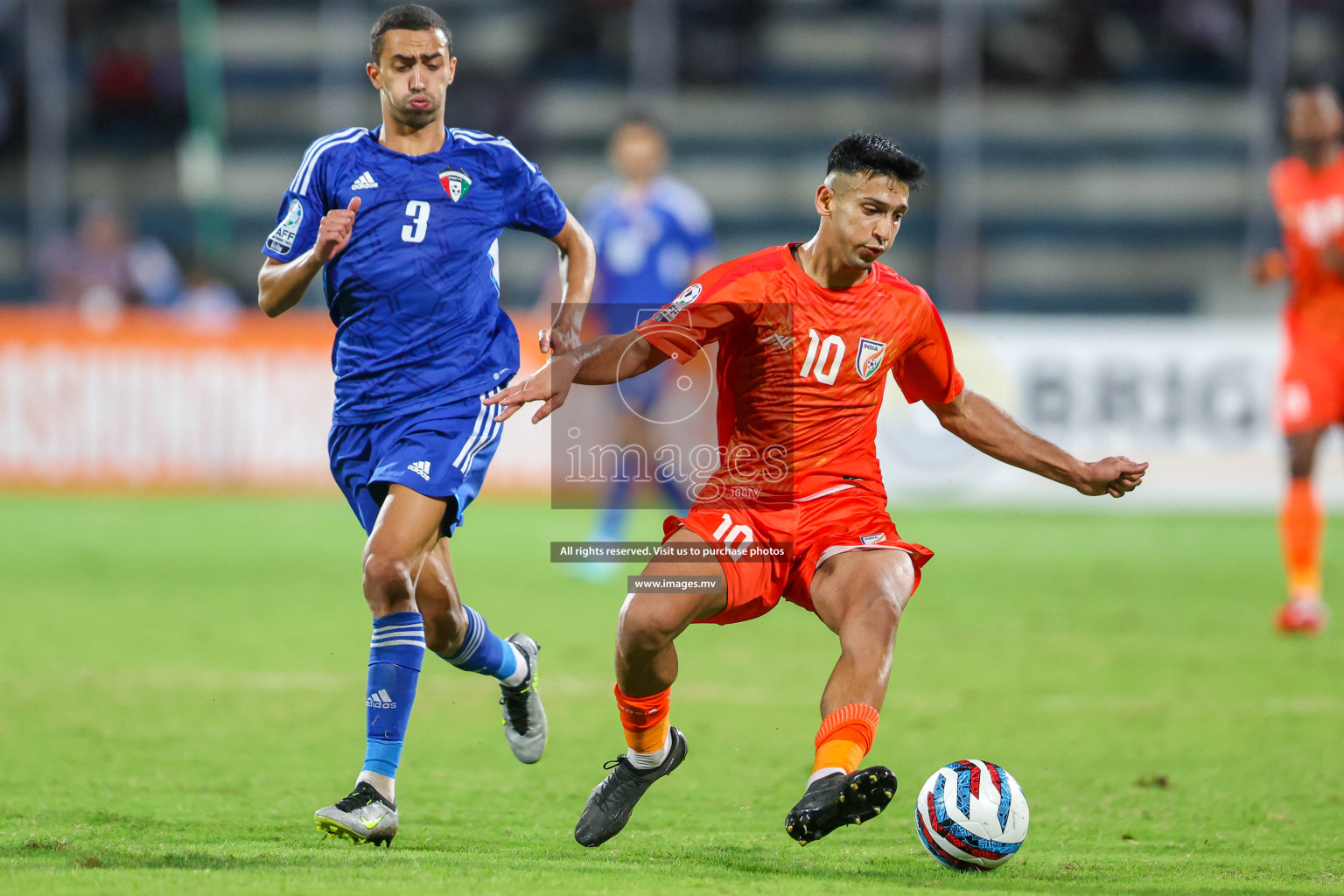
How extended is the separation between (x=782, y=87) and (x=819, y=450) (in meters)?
15.2

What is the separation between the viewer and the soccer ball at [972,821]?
13.6 feet

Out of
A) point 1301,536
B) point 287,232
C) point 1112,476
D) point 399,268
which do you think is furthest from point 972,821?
point 1301,536

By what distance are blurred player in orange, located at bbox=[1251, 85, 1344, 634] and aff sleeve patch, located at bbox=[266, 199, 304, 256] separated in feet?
18.6

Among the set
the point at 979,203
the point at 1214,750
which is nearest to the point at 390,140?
the point at 1214,750

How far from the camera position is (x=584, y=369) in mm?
4367

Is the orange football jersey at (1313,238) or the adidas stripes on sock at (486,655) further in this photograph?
the orange football jersey at (1313,238)

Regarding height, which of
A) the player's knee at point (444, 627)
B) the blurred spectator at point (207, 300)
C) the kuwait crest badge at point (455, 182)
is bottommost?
the blurred spectator at point (207, 300)

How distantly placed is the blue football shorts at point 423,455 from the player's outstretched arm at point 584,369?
0.42 meters

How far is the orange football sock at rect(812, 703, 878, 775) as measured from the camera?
4098mm

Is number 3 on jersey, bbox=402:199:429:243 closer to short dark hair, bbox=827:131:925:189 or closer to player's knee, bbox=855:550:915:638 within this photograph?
short dark hair, bbox=827:131:925:189

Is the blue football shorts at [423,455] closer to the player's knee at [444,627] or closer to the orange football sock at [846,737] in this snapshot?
the player's knee at [444,627]

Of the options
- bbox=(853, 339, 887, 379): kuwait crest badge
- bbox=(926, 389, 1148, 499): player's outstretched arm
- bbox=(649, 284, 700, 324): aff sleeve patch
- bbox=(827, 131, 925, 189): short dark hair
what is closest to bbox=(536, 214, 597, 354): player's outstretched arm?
bbox=(649, 284, 700, 324): aff sleeve patch

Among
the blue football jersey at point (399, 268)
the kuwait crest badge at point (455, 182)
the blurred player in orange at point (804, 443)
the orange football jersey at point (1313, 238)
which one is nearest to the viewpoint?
the blurred player in orange at point (804, 443)

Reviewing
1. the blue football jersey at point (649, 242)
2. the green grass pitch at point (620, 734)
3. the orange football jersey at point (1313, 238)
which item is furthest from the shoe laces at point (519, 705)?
the orange football jersey at point (1313, 238)
